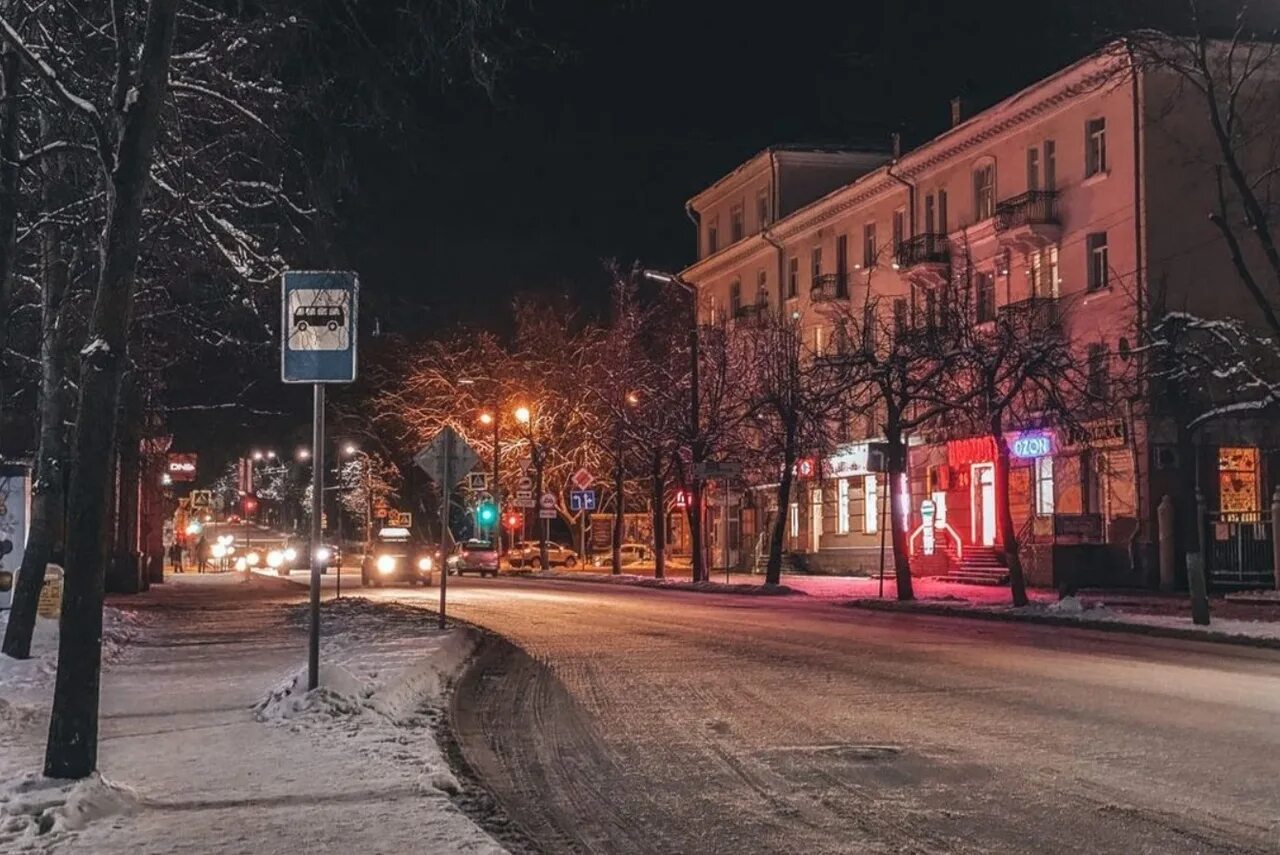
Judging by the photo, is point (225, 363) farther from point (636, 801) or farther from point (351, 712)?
point (636, 801)

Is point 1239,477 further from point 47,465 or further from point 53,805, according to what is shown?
point 53,805

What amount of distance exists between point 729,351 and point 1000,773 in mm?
34910

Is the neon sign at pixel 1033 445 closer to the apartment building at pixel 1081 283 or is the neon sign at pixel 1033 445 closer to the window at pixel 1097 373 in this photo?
the apartment building at pixel 1081 283

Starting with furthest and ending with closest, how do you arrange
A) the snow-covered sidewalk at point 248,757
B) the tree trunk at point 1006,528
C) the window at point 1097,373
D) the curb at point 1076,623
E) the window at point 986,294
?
the window at point 986,294 < the window at point 1097,373 < the tree trunk at point 1006,528 < the curb at point 1076,623 < the snow-covered sidewalk at point 248,757

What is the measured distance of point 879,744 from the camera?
34.7 feet

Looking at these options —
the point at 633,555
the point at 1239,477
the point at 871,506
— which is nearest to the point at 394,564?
the point at 871,506

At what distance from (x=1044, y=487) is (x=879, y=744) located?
2973 cm

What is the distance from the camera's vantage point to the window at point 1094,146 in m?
35.7

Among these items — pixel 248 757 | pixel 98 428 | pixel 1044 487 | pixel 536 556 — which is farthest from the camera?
pixel 536 556

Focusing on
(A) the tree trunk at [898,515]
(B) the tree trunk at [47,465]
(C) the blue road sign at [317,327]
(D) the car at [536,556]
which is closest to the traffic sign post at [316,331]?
(C) the blue road sign at [317,327]

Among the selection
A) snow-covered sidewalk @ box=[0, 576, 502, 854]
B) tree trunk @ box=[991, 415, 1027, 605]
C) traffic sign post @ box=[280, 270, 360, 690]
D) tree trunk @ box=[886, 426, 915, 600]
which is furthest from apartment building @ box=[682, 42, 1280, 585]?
snow-covered sidewalk @ box=[0, 576, 502, 854]

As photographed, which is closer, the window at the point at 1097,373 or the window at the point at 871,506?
the window at the point at 1097,373

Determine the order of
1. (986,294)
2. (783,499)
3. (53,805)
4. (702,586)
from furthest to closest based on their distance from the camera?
(986,294)
(702,586)
(783,499)
(53,805)

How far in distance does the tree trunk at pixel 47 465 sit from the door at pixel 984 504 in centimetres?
3046
